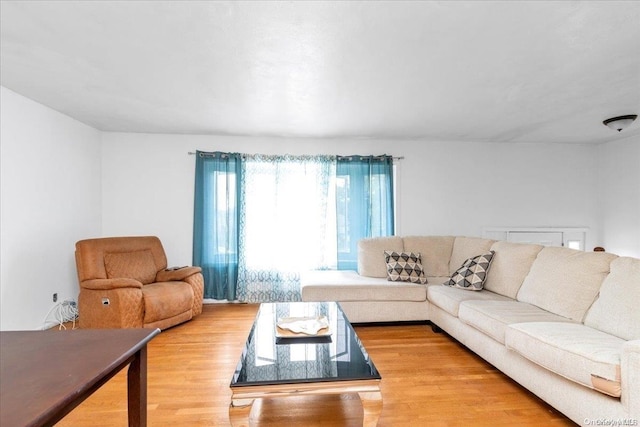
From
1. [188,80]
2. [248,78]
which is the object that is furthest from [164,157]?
[248,78]

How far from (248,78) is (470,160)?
378cm

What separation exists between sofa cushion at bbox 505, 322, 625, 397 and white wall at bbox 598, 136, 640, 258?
12.2ft

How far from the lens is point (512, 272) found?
3.12 metres

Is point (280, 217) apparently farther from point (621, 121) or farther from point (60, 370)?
point (621, 121)

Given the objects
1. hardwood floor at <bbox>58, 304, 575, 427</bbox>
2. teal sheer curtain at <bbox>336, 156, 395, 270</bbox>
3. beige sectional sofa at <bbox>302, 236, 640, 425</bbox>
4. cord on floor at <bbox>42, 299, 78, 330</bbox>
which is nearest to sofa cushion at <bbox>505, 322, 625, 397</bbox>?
beige sectional sofa at <bbox>302, 236, 640, 425</bbox>

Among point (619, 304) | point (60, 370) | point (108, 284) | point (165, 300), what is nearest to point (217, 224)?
point (165, 300)

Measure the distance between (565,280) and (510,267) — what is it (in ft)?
2.07

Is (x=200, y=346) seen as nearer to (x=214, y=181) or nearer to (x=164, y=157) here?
(x=214, y=181)

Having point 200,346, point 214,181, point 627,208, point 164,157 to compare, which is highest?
point 164,157

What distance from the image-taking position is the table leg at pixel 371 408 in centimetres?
157

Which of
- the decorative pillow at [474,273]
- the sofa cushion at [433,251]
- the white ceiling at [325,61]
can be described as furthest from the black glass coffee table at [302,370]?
the sofa cushion at [433,251]

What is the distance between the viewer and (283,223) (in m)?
4.69

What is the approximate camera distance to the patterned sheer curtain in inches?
181

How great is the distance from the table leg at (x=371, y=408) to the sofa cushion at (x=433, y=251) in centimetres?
272
